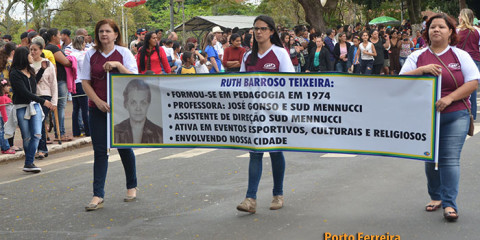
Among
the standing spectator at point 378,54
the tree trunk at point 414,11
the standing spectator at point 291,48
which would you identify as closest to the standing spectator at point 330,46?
the standing spectator at point 291,48

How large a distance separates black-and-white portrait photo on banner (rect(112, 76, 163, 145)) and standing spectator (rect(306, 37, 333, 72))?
12.4m

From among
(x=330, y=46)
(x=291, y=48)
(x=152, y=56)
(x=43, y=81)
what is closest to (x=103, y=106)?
(x=43, y=81)

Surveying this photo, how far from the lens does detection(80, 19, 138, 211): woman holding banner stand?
721cm

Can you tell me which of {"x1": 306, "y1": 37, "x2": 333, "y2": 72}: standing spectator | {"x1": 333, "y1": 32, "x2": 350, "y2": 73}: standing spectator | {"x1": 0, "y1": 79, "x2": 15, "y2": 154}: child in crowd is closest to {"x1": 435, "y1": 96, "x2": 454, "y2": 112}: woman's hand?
{"x1": 0, "y1": 79, "x2": 15, "y2": 154}: child in crowd

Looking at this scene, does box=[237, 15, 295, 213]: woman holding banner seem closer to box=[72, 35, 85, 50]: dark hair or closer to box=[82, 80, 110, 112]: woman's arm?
box=[82, 80, 110, 112]: woman's arm

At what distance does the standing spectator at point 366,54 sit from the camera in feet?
64.7

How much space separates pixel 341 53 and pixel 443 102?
14.7 m

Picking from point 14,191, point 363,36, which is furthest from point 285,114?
point 363,36

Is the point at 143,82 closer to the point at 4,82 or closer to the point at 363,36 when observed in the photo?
the point at 4,82

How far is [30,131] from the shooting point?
10.2 meters

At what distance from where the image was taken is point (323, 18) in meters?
35.3

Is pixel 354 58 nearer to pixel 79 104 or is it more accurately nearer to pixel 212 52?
pixel 212 52

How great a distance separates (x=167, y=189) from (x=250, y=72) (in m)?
2.19

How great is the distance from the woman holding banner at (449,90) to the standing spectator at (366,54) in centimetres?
1348
